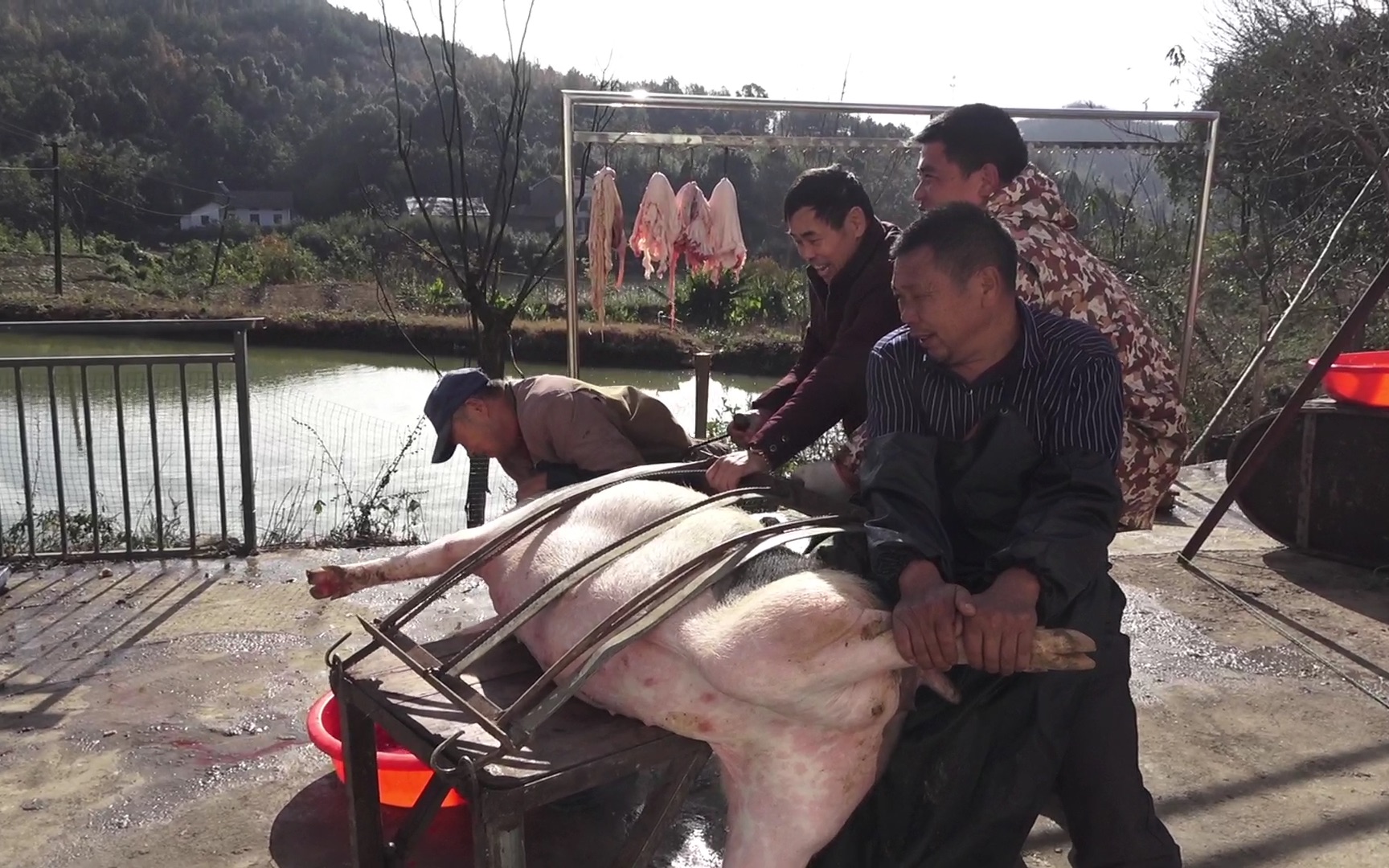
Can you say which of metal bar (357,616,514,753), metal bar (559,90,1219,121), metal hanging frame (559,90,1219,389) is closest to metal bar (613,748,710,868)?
metal bar (357,616,514,753)

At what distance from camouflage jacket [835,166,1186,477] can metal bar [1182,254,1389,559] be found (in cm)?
238

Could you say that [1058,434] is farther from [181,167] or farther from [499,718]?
[181,167]

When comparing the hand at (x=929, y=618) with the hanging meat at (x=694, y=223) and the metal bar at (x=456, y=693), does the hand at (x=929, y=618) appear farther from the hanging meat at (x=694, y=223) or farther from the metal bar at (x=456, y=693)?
the hanging meat at (x=694, y=223)

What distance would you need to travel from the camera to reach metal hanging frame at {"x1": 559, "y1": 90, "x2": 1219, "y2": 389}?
473 centimetres

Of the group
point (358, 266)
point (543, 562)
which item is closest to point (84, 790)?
point (543, 562)

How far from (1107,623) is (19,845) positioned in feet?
9.36

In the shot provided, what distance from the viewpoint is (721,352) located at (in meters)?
16.3

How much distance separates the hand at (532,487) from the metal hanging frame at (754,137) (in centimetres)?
160

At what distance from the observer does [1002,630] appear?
63.6 inches

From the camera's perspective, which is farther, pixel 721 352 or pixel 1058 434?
pixel 721 352

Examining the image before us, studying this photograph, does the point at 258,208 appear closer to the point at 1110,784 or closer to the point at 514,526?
the point at 514,526

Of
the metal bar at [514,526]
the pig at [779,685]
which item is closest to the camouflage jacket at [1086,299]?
the metal bar at [514,526]

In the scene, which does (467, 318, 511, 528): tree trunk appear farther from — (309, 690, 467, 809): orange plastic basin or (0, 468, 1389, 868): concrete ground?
(309, 690, 467, 809): orange plastic basin

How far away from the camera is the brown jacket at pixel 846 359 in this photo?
2.71m
